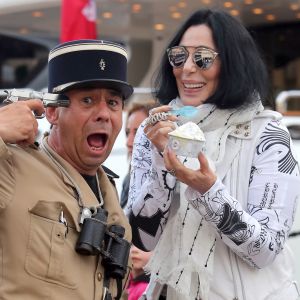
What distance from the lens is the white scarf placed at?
2738 millimetres

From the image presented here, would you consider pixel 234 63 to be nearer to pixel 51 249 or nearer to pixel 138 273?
pixel 51 249

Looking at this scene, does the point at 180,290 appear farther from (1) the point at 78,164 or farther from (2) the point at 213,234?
(1) the point at 78,164

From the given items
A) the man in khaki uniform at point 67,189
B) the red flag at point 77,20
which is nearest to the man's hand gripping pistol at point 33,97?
the man in khaki uniform at point 67,189

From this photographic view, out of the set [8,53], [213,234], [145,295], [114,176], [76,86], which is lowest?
[145,295]

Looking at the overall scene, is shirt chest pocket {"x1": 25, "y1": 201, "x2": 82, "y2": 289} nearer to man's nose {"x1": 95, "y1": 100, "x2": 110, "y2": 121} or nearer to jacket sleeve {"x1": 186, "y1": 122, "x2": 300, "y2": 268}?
man's nose {"x1": 95, "y1": 100, "x2": 110, "y2": 121}

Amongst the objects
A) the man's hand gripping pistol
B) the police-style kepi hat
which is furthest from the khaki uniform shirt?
the police-style kepi hat

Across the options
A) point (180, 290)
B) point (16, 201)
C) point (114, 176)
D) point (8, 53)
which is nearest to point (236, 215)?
point (180, 290)

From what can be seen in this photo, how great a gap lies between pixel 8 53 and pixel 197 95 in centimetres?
2527

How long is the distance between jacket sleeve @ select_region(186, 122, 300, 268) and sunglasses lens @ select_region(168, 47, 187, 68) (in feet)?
1.39

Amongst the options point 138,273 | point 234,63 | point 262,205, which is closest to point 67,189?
point 262,205

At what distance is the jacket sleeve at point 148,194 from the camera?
2.86 m

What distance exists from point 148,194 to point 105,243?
1.40 ft

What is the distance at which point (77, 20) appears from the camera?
9453mm

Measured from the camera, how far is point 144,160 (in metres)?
3.02
